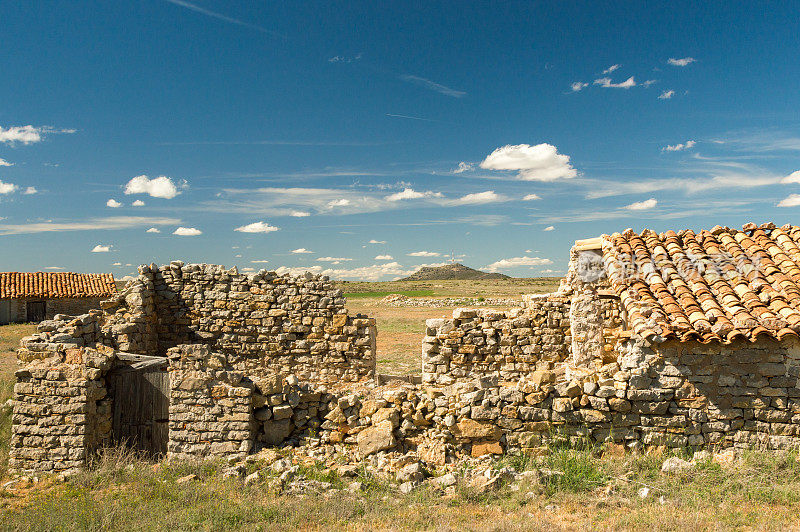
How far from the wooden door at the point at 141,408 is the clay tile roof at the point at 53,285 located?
2690cm

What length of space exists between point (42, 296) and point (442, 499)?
3602 centimetres

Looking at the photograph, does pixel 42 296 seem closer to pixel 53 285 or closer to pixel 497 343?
pixel 53 285

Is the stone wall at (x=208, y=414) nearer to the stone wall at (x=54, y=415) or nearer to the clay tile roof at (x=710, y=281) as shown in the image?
the stone wall at (x=54, y=415)

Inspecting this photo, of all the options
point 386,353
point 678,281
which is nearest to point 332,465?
point 678,281

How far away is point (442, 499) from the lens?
20.3ft

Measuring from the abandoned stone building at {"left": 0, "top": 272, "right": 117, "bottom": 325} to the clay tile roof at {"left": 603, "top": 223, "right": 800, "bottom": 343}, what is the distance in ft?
110

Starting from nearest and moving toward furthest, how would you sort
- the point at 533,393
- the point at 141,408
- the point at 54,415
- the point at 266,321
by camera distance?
1. the point at 533,393
2. the point at 54,415
3. the point at 141,408
4. the point at 266,321

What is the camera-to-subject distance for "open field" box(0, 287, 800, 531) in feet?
18.3

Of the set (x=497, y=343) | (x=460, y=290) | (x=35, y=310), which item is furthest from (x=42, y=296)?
(x=460, y=290)

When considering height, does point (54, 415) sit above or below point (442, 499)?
above

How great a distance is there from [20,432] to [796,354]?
12.1 m

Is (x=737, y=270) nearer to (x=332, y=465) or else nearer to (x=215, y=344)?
(x=332, y=465)

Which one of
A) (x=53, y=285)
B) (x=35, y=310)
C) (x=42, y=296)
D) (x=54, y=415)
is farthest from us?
(x=53, y=285)

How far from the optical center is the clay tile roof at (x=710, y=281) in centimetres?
722
